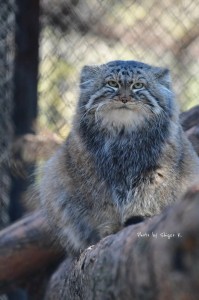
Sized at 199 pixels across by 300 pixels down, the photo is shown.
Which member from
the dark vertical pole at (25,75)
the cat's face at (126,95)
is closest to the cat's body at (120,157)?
the cat's face at (126,95)

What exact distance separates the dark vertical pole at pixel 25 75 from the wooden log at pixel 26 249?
39cm

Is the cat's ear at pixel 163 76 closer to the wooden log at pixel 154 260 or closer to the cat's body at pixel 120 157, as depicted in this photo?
the cat's body at pixel 120 157

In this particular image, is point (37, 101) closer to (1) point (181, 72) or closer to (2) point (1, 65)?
(2) point (1, 65)

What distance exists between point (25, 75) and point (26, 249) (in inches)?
45.5

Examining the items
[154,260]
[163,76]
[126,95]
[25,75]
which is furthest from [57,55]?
[154,260]

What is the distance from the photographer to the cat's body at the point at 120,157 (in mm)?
3869

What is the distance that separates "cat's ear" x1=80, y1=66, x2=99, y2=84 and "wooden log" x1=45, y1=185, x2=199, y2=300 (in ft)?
4.27

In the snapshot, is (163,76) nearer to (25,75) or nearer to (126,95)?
(126,95)

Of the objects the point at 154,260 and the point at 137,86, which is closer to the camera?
the point at 154,260

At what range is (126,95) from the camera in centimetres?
388

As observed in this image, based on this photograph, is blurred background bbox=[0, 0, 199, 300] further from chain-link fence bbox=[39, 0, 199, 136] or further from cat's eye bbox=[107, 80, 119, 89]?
cat's eye bbox=[107, 80, 119, 89]

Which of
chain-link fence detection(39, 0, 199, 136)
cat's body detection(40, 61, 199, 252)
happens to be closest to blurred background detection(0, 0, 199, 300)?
chain-link fence detection(39, 0, 199, 136)

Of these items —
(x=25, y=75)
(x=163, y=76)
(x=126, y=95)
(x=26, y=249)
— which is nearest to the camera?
(x=126, y=95)

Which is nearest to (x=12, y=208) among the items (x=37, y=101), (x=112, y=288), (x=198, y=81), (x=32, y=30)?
(x=37, y=101)
